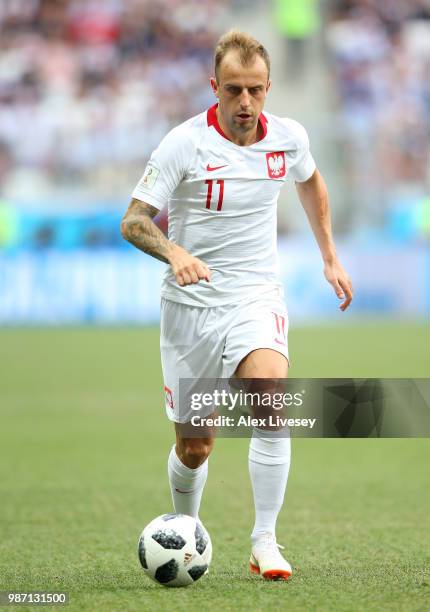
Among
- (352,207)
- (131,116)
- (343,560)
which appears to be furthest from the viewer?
(131,116)

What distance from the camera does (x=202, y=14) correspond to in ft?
76.6

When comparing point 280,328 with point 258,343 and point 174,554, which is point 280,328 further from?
point 174,554

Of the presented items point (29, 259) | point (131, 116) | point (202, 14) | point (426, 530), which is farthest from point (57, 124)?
point (426, 530)

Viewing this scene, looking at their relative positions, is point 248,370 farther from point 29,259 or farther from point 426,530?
point 29,259

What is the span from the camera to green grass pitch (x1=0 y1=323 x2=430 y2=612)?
15.3 feet

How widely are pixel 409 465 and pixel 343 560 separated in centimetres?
345

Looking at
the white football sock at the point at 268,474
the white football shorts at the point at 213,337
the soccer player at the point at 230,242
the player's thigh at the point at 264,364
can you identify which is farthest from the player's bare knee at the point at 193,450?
the player's thigh at the point at 264,364

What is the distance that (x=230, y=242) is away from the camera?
523cm

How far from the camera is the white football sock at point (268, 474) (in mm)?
5105

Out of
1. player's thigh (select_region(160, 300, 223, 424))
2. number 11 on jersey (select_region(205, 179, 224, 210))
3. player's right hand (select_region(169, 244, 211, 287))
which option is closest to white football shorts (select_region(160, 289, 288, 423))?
player's thigh (select_region(160, 300, 223, 424))

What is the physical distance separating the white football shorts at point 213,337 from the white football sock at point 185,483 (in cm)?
23

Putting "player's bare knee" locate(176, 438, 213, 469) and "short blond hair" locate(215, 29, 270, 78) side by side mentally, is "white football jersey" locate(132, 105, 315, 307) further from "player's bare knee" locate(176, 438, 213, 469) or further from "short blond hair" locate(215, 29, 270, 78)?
"player's bare knee" locate(176, 438, 213, 469)

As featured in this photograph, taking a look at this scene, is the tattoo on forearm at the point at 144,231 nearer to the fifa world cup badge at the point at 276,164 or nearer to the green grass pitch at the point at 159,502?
the fifa world cup badge at the point at 276,164

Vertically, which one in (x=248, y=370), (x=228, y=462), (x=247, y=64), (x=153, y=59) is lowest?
(x=228, y=462)
